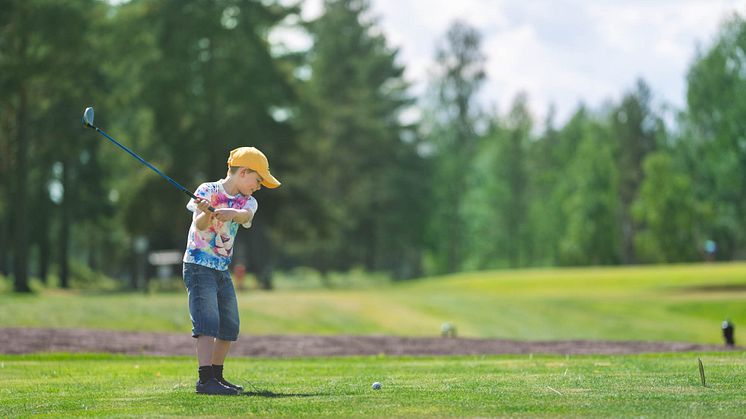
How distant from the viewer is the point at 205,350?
30.5 feet

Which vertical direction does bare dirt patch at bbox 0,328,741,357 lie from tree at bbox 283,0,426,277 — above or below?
below

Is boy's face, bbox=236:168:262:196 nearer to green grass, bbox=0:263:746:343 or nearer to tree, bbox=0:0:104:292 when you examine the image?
green grass, bbox=0:263:746:343

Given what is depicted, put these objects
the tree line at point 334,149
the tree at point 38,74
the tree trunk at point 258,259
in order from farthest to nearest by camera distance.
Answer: the tree trunk at point 258,259, the tree line at point 334,149, the tree at point 38,74

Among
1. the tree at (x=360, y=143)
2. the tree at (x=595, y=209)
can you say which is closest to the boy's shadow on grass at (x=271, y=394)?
the tree at (x=360, y=143)

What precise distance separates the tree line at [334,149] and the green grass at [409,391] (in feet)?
104

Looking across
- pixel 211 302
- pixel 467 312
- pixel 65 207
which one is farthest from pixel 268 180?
pixel 65 207

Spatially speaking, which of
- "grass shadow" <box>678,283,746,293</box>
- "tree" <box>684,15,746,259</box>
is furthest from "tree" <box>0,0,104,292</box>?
"tree" <box>684,15,746,259</box>

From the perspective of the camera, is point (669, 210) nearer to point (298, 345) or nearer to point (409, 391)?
point (298, 345)

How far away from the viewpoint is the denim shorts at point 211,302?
30.5ft

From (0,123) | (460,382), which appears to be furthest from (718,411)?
(0,123)

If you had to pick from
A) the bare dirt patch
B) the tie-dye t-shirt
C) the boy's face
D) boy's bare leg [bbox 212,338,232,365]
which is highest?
the boy's face

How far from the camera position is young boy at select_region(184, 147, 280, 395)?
923 cm

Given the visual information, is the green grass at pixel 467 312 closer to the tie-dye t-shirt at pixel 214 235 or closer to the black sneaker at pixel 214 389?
the tie-dye t-shirt at pixel 214 235

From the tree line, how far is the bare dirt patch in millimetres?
22201
